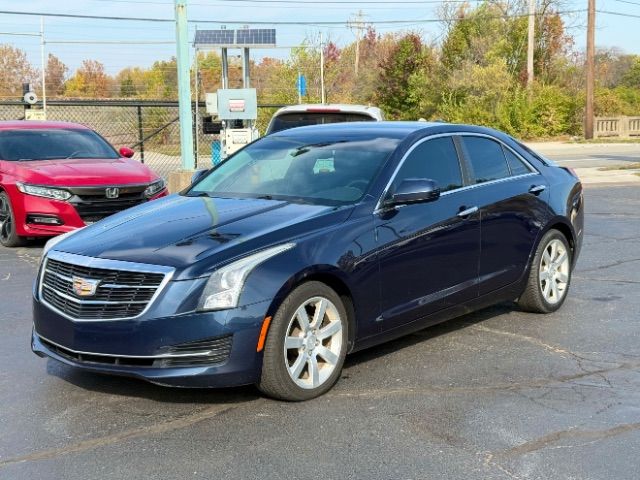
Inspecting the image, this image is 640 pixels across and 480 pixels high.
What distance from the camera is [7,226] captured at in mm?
10859

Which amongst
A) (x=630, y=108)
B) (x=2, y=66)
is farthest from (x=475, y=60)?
(x=2, y=66)

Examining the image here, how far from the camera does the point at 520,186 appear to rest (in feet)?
22.4

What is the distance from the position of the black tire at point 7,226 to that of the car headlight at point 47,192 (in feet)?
1.21

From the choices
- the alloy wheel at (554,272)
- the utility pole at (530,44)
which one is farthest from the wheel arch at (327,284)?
the utility pole at (530,44)

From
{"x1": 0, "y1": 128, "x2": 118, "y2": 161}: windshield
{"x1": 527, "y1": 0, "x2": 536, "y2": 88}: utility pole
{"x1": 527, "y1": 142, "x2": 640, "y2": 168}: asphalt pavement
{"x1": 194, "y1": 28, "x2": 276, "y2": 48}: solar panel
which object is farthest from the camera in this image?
{"x1": 527, "y1": 0, "x2": 536, "y2": 88}: utility pole

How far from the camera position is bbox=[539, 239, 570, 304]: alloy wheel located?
277 inches

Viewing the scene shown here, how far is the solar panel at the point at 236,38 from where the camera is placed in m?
17.7

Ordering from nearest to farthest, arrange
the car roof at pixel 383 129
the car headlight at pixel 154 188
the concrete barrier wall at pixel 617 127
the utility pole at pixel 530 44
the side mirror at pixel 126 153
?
the car roof at pixel 383 129 → the car headlight at pixel 154 188 → the side mirror at pixel 126 153 → the concrete barrier wall at pixel 617 127 → the utility pole at pixel 530 44

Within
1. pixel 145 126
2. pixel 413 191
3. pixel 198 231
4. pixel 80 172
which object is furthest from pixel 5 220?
pixel 145 126

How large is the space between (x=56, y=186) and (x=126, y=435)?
21.4 feet

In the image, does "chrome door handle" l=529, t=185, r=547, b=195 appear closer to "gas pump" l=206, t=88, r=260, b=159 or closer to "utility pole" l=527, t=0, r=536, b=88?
"gas pump" l=206, t=88, r=260, b=159

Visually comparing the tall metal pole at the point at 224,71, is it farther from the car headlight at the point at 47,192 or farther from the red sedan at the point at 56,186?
the car headlight at the point at 47,192

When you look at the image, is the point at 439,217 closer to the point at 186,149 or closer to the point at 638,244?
the point at 638,244

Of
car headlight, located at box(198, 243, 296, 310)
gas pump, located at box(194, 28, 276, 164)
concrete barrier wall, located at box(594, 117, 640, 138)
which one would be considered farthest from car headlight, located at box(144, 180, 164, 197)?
concrete barrier wall, located at box(594, 117, 640, 138)
